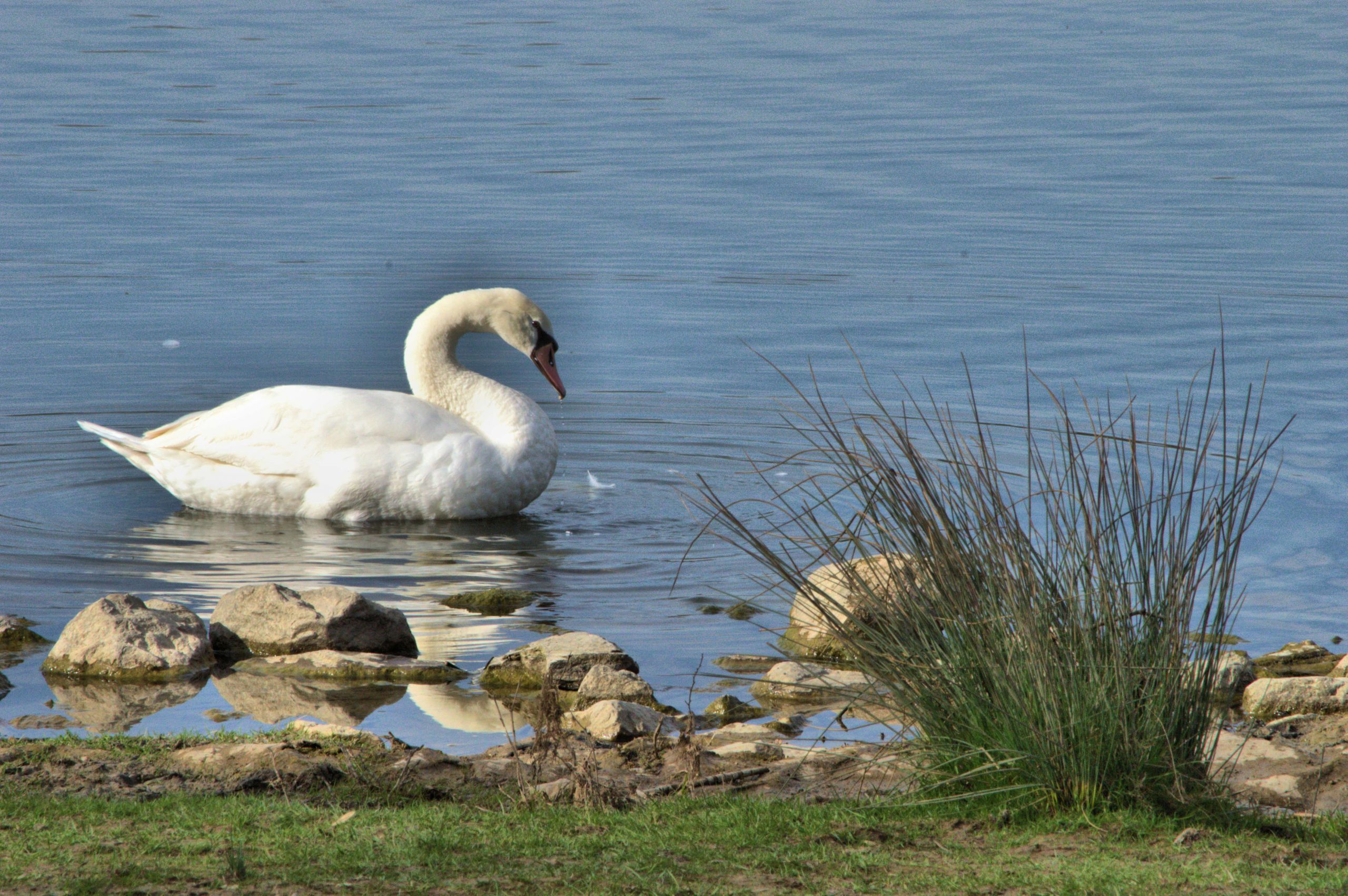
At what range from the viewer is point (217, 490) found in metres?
10.9

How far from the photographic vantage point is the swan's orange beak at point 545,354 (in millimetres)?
11859

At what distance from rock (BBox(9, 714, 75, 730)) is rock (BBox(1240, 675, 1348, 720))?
15.3ft

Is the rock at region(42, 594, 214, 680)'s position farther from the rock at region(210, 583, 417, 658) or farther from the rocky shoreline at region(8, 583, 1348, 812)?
the rock at region(210, 583, 417, 658)

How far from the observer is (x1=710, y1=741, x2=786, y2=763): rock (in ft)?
20.8

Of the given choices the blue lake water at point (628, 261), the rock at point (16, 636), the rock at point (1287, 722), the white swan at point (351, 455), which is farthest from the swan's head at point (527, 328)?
the rock at point (1287, 722)

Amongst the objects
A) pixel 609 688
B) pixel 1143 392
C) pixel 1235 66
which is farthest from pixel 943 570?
pixel 1235 66

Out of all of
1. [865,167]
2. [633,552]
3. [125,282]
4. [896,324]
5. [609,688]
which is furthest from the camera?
[865,167]

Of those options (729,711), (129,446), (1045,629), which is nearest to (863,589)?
(1045,629)

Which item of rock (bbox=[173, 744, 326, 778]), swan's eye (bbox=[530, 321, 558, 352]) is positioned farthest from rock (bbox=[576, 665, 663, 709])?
swan's eye (bbox=[530, 321, 558, 352])

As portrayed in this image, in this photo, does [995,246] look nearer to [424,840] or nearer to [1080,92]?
[1080,92]

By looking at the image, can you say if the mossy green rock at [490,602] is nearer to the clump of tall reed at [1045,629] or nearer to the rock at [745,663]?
the rock at [745,663]

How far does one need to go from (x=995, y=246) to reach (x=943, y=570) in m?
14.1

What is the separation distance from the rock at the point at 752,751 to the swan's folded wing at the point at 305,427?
186 inches

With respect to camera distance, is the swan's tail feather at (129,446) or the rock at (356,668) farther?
the swan's tail feather at (129,446)
